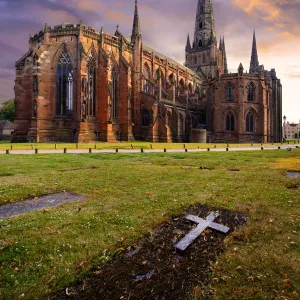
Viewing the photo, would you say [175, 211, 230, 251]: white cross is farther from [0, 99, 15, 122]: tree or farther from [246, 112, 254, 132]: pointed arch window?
[0, 99, 15, 122]: tree

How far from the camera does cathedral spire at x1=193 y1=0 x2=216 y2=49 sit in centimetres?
7862

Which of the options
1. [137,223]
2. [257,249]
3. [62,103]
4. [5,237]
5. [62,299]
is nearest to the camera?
[62,299]

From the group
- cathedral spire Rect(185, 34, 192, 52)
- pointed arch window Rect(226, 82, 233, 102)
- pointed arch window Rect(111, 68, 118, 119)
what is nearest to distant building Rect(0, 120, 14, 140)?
pointed arch window Rect(111, 68, 118, 119)

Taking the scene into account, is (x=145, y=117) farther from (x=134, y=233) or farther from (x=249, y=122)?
(x=134, y=233)

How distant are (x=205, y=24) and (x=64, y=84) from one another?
57116 mm

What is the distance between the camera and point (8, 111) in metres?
77.3

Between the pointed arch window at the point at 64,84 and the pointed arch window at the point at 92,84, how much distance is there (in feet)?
9.03

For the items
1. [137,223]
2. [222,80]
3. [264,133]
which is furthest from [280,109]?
[137,223]

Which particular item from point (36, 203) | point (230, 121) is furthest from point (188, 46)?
point (36, 203)

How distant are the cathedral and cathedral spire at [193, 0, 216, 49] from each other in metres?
27.2

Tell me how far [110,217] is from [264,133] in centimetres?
5562

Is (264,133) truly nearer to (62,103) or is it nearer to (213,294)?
(62,103)

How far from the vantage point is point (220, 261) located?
3652 millimetres

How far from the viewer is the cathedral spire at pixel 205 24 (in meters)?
78.6
